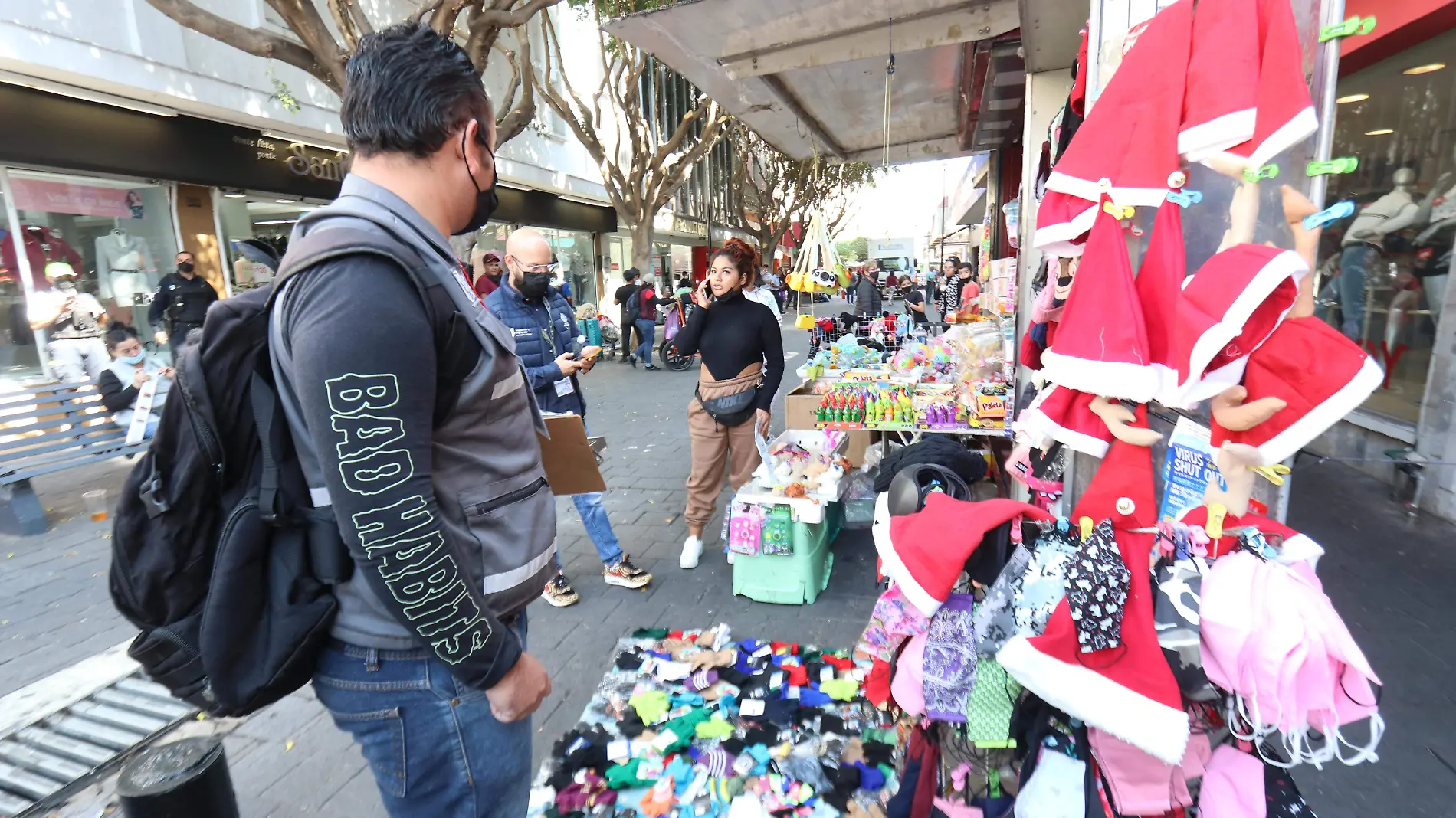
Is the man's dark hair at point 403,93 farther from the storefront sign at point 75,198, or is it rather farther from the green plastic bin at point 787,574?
the storefront sign at point 75,198

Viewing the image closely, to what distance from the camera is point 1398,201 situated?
5.20 meters

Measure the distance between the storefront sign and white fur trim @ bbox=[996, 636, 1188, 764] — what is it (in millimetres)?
10911

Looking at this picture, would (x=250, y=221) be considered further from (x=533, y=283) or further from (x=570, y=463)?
(x=570, y=463)

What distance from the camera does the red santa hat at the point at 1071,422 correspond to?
1572 mm

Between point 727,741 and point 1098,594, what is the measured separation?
71.3 inches

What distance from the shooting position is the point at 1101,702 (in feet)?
4.42

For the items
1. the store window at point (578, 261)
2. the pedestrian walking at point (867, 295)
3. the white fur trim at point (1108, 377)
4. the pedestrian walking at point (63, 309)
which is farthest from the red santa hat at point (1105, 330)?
the store window at point (578, 261)

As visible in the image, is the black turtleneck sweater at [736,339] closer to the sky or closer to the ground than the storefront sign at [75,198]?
closer to the ground

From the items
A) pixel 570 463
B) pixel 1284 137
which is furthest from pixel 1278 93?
pixel 570 463

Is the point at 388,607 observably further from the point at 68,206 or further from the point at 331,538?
the point at 68,206

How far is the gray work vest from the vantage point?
1153 millimetres

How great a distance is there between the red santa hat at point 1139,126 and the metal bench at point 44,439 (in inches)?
274

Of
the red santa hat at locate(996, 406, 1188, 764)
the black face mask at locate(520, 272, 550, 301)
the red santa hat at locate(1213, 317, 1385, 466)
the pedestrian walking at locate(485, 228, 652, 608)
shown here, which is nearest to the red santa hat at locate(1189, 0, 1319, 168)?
the red santa hat at locate(1213, 317, 1385, 466)

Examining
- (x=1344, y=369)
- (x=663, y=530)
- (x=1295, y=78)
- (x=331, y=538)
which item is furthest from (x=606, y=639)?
(x=1295, y=78)
